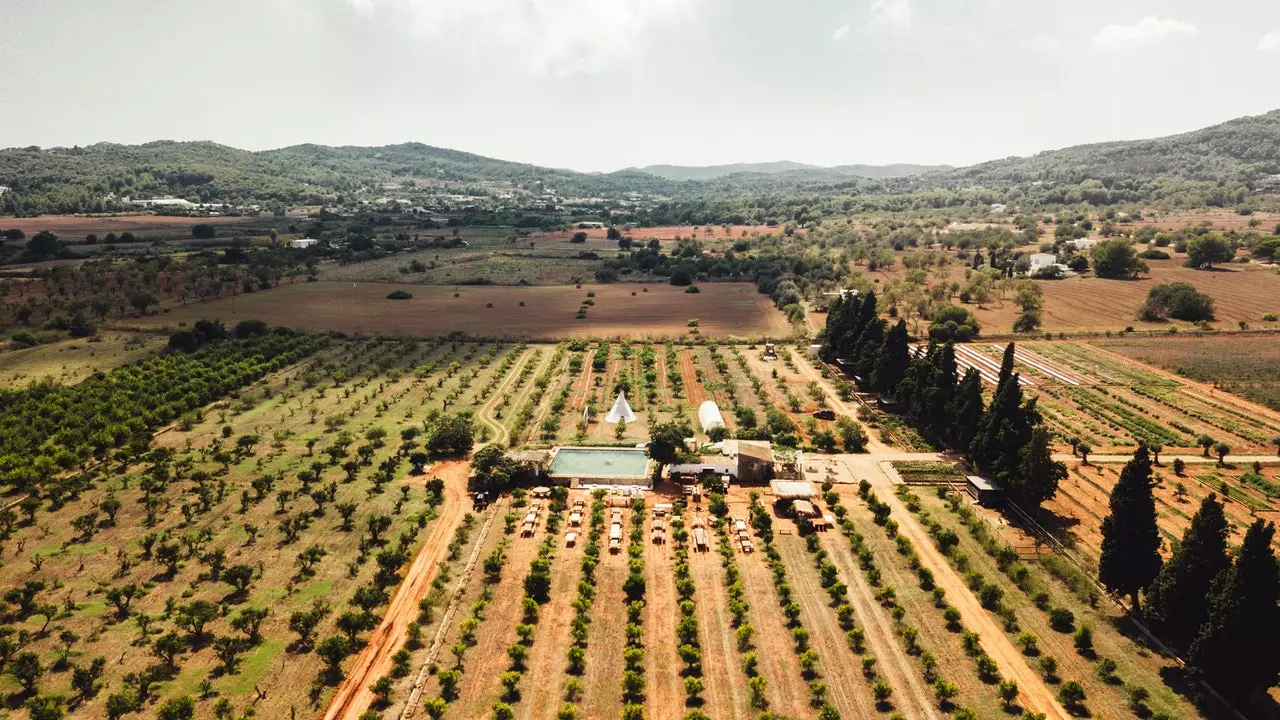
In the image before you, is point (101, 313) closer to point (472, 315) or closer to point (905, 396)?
point (472, 315)

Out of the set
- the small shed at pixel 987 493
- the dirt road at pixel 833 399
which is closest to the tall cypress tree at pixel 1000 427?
the small shed at pixel 987 493

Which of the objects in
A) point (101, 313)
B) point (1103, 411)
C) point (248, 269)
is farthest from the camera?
point (248, 269)

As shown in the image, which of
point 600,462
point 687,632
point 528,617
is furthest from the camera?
point 600,462

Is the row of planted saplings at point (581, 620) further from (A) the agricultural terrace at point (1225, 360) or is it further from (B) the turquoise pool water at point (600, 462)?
(A) the agricultural terrace at point (1225, 360)

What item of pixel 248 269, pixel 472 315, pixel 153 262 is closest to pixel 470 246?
pixel 248 269

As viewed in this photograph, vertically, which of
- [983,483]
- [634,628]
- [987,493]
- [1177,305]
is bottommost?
[634,628]

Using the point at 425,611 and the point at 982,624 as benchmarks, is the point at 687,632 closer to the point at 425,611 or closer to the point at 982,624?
the point at 425,611

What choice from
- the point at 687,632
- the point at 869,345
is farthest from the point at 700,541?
the point at 869,345
